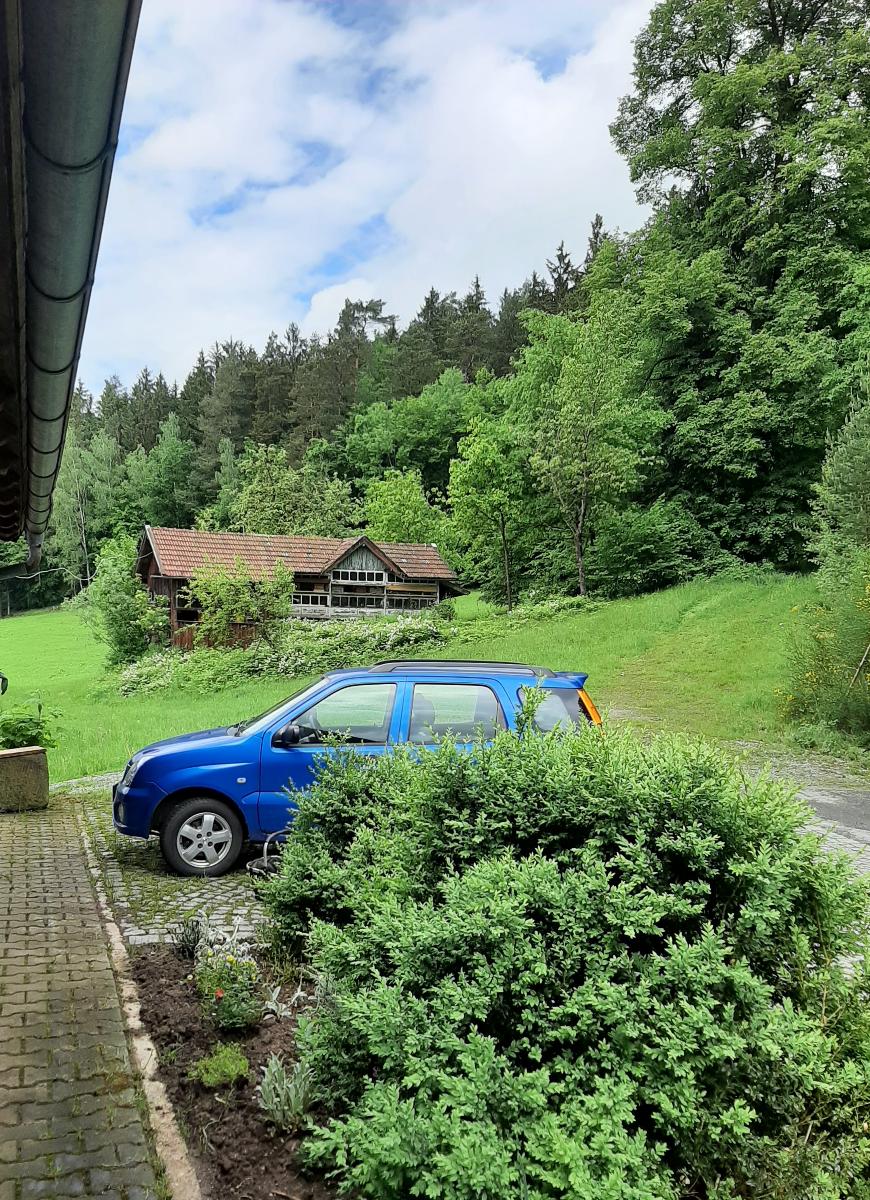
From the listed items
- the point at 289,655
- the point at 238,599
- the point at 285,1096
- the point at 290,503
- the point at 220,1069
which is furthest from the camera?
the point at 290,503

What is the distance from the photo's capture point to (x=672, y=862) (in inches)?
124

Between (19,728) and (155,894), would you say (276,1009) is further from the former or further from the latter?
(19,728)

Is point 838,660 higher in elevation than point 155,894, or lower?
higher

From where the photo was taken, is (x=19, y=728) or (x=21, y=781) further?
(x=19, y=728)

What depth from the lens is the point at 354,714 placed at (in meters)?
7.07

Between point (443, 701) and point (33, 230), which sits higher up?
point (33, 230)

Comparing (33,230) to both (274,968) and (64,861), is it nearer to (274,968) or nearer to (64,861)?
(274,968)

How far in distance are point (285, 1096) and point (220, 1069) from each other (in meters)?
0.53

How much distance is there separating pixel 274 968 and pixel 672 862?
261cm

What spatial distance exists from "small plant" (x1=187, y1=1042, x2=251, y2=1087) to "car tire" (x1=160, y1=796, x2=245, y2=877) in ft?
11.5

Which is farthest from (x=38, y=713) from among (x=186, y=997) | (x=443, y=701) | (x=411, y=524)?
(x=411, y=524)

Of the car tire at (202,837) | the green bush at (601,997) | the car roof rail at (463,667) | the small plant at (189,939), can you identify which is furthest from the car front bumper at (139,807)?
the green bush at (601,997)

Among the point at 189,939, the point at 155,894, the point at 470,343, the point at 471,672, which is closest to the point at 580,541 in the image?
the point at 471,672

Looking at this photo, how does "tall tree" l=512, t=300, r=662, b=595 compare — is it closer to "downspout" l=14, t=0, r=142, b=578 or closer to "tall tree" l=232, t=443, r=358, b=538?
"tall tree" l=232, t=443, r=358, b=538
